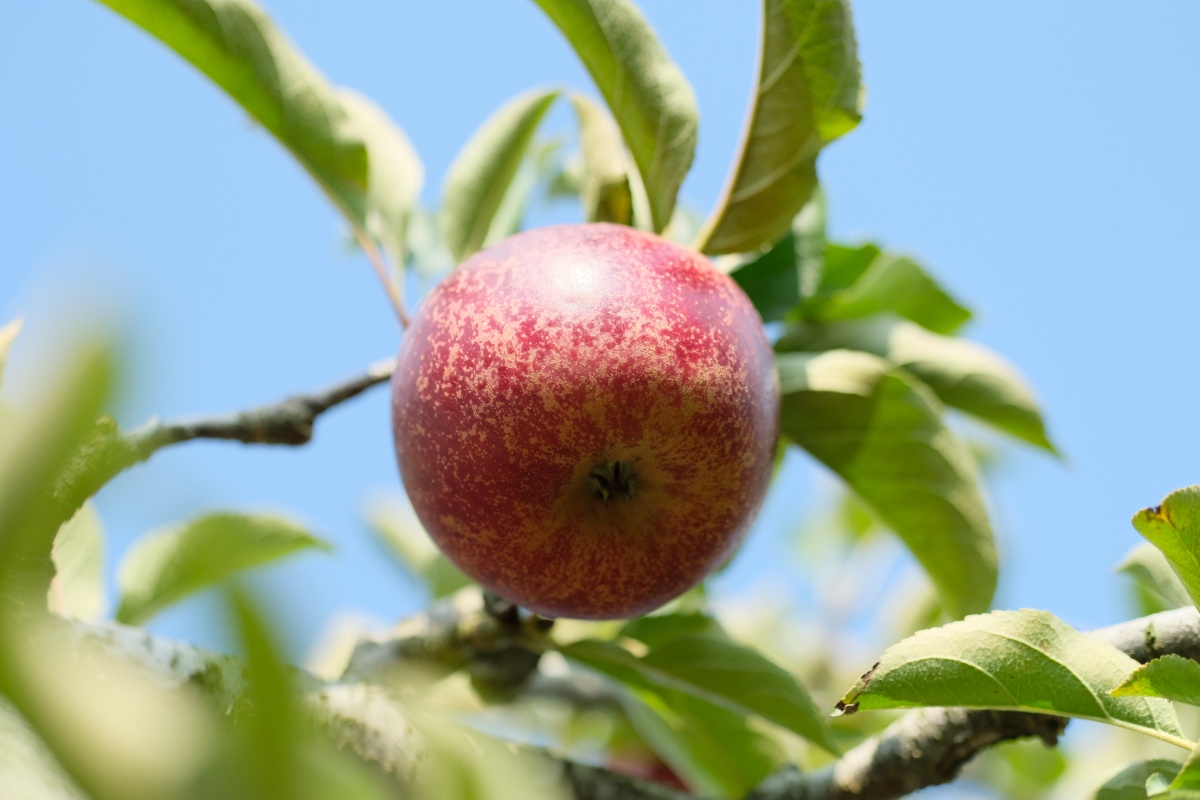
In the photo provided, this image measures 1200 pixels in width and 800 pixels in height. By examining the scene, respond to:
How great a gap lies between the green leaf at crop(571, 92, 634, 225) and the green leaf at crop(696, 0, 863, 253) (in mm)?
143

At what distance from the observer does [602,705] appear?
246 cm

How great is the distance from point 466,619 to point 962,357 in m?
0.97

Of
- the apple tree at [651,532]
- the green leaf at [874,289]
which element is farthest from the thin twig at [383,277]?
the green leaf at [874,289]

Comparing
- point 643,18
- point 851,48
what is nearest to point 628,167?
point 643,18

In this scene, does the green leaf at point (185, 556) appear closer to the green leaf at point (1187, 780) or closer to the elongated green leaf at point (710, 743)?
the elongated green leaf at point (710, 743)

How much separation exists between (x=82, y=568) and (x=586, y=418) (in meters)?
1.04

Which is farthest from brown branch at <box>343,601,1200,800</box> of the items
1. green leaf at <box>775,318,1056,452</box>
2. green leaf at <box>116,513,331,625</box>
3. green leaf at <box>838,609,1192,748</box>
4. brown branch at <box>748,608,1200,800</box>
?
green leaf at <box>775,318,1056,452</box>

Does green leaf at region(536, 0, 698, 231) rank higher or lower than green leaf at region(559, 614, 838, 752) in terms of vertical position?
higher

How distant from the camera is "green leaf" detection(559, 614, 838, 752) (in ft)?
5.29

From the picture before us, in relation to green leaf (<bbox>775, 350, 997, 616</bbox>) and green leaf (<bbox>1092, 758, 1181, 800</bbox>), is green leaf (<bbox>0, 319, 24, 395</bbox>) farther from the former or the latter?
green leaf (<bbox>1092, 758, 1181, 800</bbox>)

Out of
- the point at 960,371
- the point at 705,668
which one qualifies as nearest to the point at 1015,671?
the point at 705,668

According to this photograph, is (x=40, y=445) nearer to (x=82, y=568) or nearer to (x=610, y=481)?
(x=610, y=481)

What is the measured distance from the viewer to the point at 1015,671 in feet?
3.40

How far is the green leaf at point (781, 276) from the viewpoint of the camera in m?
1.81
